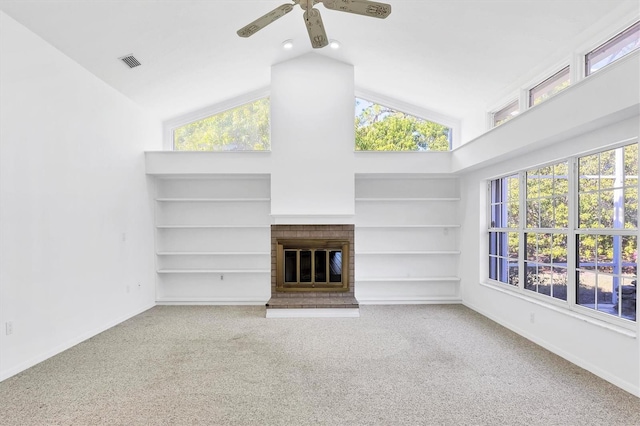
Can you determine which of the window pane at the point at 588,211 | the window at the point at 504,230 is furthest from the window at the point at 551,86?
the window pane at the point at 588,211

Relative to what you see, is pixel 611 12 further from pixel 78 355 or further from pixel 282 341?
pixel 78 355

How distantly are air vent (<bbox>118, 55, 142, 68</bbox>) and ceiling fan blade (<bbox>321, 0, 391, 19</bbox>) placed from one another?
2884 mm

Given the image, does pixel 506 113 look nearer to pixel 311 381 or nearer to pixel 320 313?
pixel 320 313

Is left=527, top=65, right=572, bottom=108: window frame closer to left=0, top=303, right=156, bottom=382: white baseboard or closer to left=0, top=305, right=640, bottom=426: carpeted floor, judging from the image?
left=0, top=305, right=640, bottom=426: carpeted floor

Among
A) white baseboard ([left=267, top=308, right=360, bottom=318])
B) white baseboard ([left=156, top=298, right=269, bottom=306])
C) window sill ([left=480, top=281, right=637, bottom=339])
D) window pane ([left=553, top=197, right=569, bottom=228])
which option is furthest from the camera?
white baseboard ([left=156, top=298, right=269, bottom=306])

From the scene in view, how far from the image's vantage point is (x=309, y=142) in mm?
5734

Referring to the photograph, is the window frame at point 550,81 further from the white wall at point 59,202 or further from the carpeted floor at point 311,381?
the white wall at point 59,202

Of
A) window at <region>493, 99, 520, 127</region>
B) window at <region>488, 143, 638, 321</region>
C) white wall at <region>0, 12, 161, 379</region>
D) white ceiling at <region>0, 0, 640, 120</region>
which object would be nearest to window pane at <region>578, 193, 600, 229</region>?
window at <region>488, 143, 638, 321</region>

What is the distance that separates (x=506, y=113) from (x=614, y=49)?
6.13ft

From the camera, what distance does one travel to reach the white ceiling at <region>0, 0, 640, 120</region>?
138 inches

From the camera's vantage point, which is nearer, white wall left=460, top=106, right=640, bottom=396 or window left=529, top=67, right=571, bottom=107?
white wall left=460, top=106, right=640, bottom=396

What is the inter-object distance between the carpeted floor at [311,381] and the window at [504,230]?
971 mm

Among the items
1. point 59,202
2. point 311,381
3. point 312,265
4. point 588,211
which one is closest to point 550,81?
point 588,211

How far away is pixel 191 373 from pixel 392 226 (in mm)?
3802
